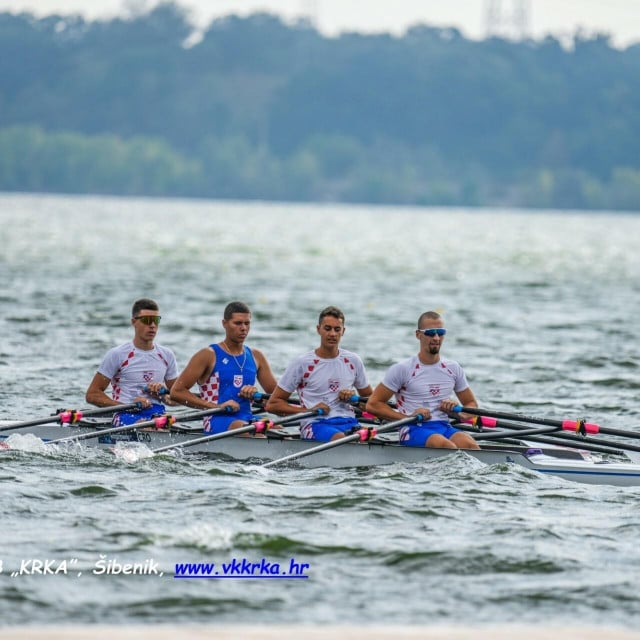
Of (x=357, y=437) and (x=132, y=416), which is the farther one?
(x=132, y=416)

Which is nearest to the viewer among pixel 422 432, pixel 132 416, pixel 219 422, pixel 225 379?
pixel 422 432

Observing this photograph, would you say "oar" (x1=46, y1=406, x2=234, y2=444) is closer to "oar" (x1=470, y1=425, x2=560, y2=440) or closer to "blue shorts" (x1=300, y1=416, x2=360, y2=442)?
"blue shorts" (x1=300, y1=416, x2=360, y2=442)

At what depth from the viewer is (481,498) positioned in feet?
46.8

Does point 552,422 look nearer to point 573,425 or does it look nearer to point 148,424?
point 573,425

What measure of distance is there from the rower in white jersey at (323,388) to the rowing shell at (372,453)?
10.2 inches

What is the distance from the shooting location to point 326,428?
619 inches

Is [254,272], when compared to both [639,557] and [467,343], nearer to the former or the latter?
[467,343]

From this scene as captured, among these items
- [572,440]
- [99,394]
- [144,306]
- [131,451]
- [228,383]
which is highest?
[144,306]

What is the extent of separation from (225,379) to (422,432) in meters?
2.39

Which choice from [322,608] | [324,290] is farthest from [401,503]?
[324,290]

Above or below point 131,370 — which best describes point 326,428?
below

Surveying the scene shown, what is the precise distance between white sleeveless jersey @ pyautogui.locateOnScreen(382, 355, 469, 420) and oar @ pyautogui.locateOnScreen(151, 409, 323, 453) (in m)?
0.96

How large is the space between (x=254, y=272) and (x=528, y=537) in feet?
135

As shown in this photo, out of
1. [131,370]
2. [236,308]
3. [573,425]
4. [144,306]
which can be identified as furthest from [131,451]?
[573,425]
